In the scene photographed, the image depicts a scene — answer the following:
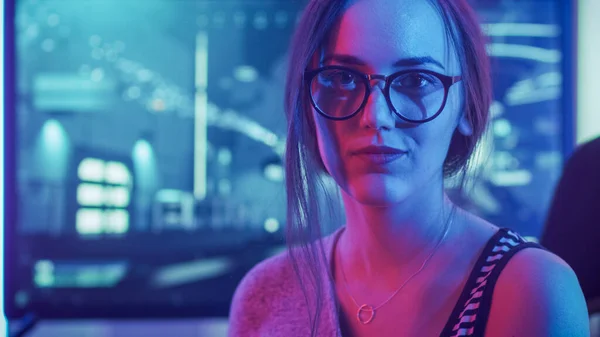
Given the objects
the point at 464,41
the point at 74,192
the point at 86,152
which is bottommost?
the point at 74,192

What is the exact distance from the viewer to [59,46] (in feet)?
4.63

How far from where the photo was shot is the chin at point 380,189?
545 mm

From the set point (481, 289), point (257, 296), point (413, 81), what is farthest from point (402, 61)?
point (257, 296)

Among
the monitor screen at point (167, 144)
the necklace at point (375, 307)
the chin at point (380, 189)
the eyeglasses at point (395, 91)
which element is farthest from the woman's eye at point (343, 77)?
the monitor screen at point (167, 144)

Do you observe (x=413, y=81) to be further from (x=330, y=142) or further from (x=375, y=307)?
(x=375, y=307)

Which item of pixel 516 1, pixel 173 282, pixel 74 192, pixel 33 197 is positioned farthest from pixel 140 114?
pixel 516 1

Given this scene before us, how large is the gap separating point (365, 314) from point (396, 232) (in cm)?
13

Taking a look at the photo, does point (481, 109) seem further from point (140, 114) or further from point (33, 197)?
point (33, 197)

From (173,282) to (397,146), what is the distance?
3.65ft

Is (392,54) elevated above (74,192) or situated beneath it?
elevated above

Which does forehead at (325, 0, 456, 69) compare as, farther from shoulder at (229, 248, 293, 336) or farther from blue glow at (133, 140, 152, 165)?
blue glow at (133, 140, 152, 165)

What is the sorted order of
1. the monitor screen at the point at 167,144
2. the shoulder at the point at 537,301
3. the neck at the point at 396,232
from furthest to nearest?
the monitor screen at the point at 167,144 → the neck at the point at 396,232 → the shoulder at the point at 537,301

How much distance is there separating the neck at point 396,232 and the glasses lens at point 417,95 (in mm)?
120

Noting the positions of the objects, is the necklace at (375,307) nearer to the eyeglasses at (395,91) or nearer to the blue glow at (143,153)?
the eyeglasses at (395,91)
